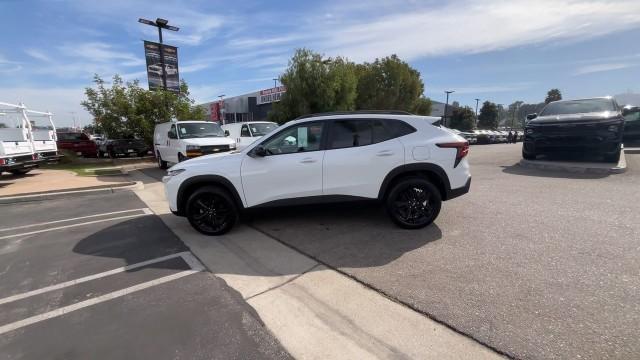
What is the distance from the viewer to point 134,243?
4.85 meters

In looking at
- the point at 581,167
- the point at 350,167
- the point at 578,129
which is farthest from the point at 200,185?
the point at 578,129

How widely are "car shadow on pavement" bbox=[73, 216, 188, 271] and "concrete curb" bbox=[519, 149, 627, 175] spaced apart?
9600 millimetres

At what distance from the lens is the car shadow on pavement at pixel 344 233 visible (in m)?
4.01

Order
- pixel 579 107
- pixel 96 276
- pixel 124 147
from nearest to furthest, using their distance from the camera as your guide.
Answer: pixel 96 276
pixel 579 107
pixel 124 147

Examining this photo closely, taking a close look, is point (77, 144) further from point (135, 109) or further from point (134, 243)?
point (134, 243)

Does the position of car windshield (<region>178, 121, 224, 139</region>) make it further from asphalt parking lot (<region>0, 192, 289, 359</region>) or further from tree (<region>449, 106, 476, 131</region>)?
tree (<region>449, 106, 476, 131</region>)

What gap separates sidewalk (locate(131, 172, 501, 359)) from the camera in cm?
241

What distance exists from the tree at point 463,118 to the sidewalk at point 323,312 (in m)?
58.4

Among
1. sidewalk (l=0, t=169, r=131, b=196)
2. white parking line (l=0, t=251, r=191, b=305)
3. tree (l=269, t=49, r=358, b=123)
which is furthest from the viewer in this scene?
tree (l=269, t=49, r=358, b=123)

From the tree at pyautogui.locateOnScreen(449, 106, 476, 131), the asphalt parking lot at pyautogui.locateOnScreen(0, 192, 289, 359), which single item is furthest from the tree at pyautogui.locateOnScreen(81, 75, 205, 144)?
the tree at pyautogui.locateOnScreen(449, 106, 476, 131)

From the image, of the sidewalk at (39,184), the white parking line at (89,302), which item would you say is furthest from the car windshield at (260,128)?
the white parking line at (89,302)

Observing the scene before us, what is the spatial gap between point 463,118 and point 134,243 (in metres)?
60.2

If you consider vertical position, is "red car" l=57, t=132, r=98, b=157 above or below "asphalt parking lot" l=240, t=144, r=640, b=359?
above

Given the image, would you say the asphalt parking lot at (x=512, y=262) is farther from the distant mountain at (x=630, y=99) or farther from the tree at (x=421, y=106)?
the tree at (x=421, y=106)
